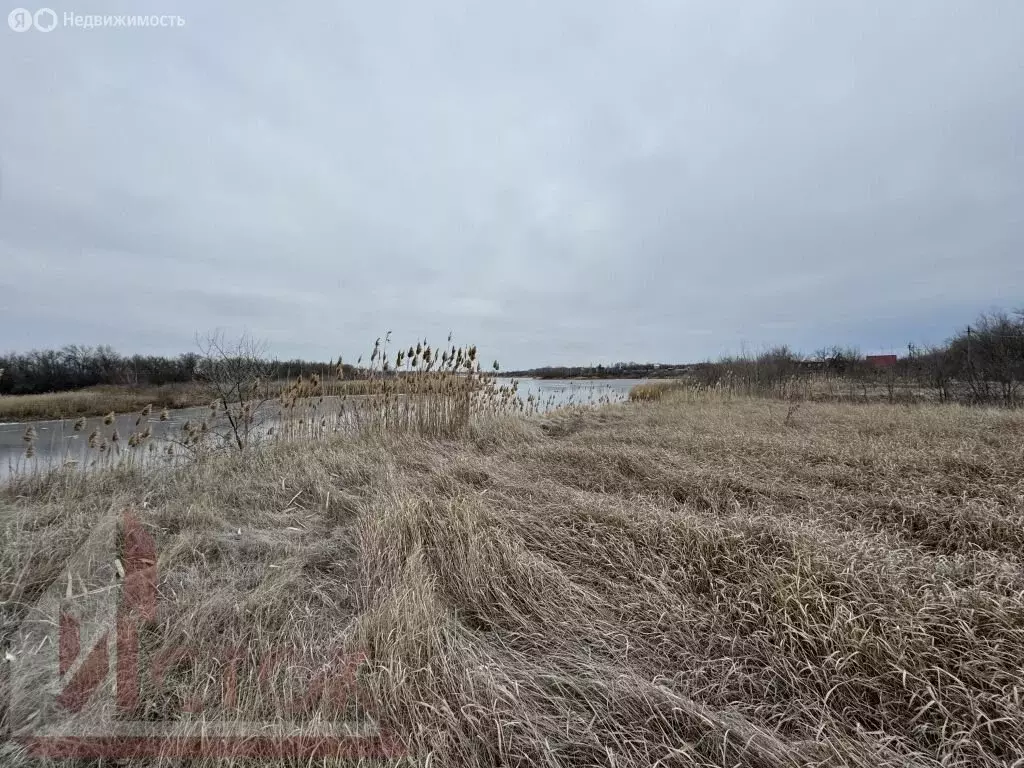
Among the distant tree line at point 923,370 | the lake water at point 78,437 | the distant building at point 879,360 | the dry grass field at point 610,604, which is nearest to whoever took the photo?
the dry grass field at point 610,604

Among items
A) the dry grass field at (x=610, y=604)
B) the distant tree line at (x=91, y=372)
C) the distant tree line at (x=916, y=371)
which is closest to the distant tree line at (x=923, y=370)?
the distant tree line at (x=916, y=371)

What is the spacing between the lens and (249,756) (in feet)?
4.25

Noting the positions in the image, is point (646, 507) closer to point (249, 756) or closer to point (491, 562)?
point (491, 562)

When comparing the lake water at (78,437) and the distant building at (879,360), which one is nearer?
the lake water at (78,437)

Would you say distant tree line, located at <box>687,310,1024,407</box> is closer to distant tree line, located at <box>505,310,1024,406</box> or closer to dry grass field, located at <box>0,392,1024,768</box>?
distant tree line, located at <box>505,310,1024,406</box>

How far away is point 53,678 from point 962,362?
19.3 meters

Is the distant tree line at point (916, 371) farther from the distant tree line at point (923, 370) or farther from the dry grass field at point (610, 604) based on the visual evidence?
the dry grass field at point (610, 604)

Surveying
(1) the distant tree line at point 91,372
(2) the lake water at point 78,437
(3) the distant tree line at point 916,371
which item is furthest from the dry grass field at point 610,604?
(1) the distant tree line at point 91,372

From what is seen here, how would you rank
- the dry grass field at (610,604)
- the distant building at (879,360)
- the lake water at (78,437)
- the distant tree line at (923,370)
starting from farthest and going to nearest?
1. the distant building at (879,360)
2. the distant tree line at (923,370)
3. the lake water at (78,437)
4. the dry grass field at (610,604)

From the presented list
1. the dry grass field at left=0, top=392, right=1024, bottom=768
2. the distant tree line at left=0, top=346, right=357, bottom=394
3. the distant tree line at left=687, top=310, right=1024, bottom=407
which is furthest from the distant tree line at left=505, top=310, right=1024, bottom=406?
the distant tree line at left=0, top=346, right=357, bottom=394

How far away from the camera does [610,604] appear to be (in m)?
2.06

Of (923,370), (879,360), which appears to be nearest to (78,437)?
(923,370)

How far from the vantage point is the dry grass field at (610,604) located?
53.1 inches

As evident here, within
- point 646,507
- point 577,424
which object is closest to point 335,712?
point 646,507
